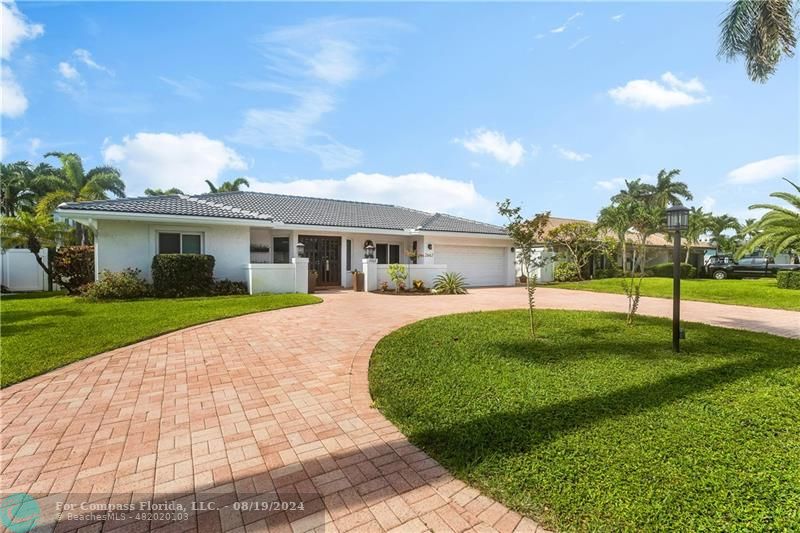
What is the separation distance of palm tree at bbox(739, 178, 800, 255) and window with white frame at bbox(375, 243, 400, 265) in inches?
743

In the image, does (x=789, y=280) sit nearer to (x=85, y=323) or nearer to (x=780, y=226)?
(x=780, y=226)

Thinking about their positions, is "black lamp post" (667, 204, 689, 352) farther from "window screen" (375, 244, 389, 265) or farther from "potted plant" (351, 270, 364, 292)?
"window screen" (375, 244, 389, 265)

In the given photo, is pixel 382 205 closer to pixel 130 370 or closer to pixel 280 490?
pixel 130 370

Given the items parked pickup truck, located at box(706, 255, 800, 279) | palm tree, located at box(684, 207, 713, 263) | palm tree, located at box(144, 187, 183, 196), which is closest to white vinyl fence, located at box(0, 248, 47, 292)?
palm tree, located at box(144, 187, 183, 196)

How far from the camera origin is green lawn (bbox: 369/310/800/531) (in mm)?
2305

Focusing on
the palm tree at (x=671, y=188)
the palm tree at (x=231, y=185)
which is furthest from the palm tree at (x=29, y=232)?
the palm tree at (x=671, y=188)

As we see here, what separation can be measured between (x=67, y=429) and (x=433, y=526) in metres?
3.79

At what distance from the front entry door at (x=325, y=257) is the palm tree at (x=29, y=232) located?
35.1 ft

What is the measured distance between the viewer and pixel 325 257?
1781 centimetres

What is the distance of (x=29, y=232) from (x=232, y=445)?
1832cm

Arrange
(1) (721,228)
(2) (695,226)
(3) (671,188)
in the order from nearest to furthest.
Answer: (2) (695,226) < (3) (671,188) < (1) (721,228)

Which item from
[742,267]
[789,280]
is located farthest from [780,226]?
[742,267]

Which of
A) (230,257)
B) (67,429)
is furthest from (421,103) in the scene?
(67,429)

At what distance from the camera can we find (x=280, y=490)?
2527 millimetres
